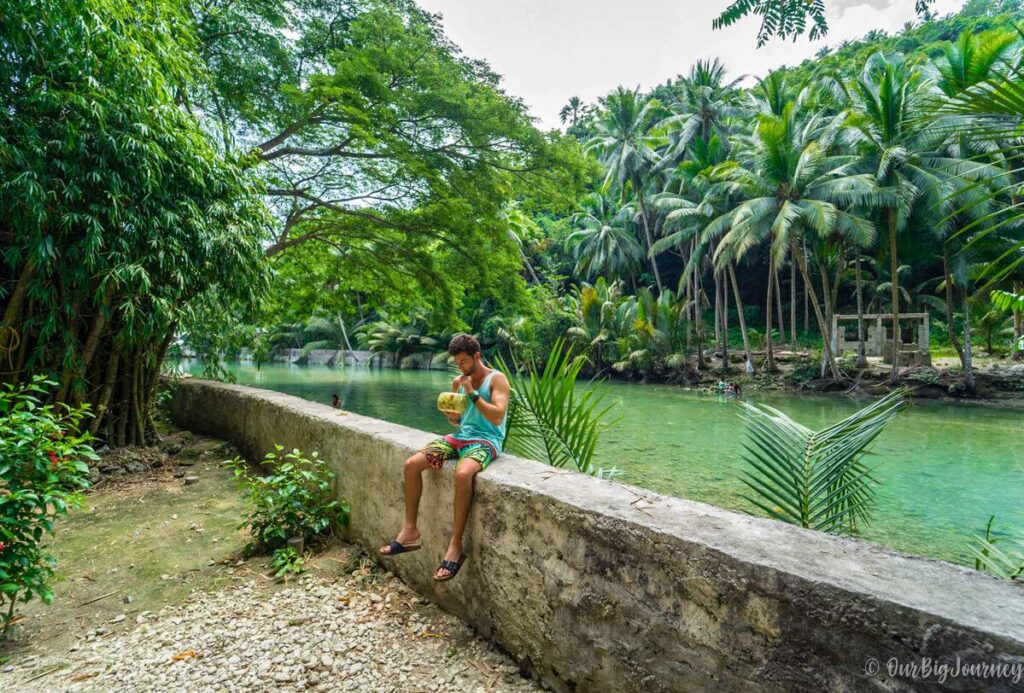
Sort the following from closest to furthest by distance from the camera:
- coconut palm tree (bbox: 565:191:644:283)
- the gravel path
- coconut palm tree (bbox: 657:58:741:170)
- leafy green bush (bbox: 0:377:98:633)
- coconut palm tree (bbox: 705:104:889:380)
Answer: the gravel path → leafy green bush (bbox: 0:377:98:633) → coconut palm tree (bbox: 705:104:889:380) → coconut palm tree (bbox: 657:58:741:170) → coconut palm tree (bbox: 565:191:644:283)

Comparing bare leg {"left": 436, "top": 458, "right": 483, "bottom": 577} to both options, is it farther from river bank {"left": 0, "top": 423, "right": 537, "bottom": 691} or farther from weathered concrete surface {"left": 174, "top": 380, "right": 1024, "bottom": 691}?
river bank {"left": 0, "top": 423, "right": 537, "bottom": 691}

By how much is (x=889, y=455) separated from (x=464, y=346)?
32.7ft

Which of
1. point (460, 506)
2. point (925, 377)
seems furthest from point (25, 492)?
point (925, 377)

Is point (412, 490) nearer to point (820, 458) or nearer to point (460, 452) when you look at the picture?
point (460, 452)

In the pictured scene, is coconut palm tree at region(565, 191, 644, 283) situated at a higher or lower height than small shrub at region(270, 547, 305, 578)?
higher

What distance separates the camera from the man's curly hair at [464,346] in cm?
272

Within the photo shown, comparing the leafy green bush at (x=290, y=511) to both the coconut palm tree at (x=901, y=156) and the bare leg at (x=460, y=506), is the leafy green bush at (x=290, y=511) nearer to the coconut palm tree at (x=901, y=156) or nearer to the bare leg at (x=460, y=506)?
the bare leg at (x=460, y=506)

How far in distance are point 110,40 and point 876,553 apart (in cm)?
574

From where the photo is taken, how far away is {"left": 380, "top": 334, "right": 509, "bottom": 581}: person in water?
2.38 metres

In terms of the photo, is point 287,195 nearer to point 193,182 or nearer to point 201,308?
point 201,308

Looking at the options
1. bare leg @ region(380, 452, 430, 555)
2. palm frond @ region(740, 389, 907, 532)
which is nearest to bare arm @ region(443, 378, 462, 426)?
bare leg @ region(380, 452, 430, 555)

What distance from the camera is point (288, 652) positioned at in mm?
2301

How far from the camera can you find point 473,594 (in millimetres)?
2398

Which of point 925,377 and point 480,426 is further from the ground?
point 480,426
